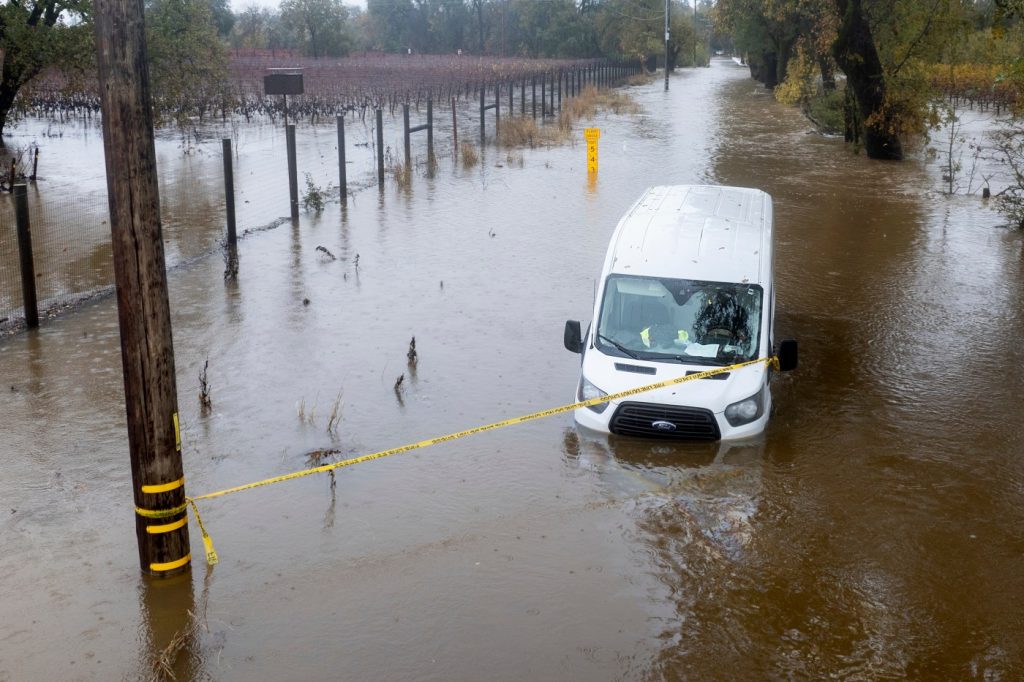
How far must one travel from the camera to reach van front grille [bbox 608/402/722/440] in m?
9.27

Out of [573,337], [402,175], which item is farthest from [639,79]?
[573,337]

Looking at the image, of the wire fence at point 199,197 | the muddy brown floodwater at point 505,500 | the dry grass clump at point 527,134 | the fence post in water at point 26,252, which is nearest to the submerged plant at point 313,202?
the wire fence at point 199,197

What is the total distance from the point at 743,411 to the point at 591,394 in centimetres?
134

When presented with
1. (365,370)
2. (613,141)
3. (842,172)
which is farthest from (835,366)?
(613,141)

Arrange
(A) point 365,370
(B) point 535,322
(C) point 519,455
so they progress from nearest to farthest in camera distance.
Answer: (C) point 519,455 < (A) point 365,370 < (B) point 535,322

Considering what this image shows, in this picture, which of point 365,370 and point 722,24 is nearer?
point 365,370

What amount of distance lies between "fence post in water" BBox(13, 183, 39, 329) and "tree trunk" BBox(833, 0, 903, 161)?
2093 cm

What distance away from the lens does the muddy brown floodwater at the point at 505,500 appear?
6590 millimetres

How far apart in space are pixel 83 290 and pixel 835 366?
1009 centimetres

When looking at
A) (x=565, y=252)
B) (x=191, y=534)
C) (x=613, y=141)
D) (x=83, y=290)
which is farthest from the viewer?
(x=613, y=141)

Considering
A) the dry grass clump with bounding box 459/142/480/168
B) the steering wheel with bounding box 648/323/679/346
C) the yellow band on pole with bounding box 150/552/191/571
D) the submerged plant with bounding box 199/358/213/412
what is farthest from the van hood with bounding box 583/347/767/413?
the dry grass clump with bounding box 459/142/480/168

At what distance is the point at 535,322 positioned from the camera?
530 inches

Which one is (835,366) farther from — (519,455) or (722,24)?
(722,24)

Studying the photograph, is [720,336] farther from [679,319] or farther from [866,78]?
[866,78]
